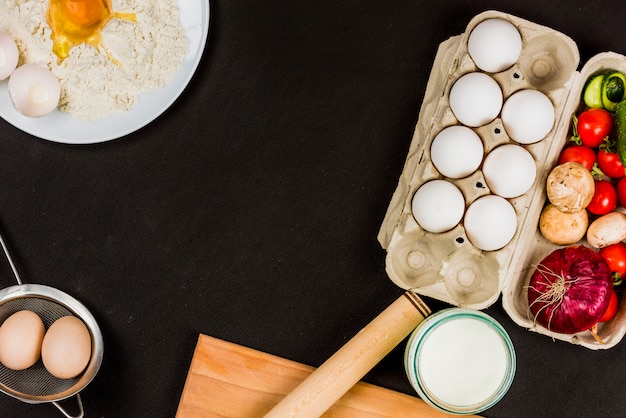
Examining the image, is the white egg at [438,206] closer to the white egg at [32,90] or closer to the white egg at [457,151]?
the white egg at [457,151]

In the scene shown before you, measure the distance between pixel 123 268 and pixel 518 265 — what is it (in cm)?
56

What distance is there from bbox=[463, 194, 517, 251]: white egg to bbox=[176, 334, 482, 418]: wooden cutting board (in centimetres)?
26

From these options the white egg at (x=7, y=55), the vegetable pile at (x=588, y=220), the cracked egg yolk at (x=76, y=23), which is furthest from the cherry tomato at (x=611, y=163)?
the white egg at (x=7, y=55)

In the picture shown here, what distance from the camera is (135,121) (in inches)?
33.9

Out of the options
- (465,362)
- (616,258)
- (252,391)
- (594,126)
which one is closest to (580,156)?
(594,126)

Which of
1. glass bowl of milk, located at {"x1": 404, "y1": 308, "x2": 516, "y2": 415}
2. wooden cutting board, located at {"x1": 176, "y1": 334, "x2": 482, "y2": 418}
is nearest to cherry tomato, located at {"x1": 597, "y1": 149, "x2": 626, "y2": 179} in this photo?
glass bowl of milk, located at {"x1": 404, "y1": 308, "x2": 516, "y2": 415}

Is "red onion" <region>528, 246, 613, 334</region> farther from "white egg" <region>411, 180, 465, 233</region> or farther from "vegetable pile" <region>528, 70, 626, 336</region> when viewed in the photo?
"white egg" <region>411, 180, 465, 233</region>

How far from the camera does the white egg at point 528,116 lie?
0.78 metres

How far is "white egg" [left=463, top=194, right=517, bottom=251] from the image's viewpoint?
2.57 ft

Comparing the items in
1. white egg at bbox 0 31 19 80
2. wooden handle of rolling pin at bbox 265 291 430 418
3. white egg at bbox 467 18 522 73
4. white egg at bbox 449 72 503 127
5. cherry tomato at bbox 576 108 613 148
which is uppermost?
white egg at bbox 0 31 19 80

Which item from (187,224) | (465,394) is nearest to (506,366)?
(465,394)

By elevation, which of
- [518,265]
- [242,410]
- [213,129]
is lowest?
[242,410]

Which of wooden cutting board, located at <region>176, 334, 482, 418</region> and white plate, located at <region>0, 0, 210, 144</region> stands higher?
white plate, located at <region>0, 0, 210, 144</region>

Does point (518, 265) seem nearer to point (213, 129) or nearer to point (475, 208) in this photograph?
point (475, 208)
